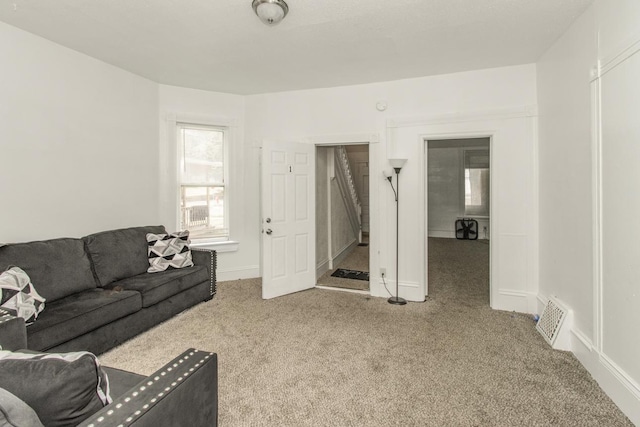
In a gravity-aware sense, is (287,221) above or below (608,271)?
above

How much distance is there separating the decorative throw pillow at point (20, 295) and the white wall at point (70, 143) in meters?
0.73

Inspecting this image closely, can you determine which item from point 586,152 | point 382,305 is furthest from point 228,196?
point 586,152

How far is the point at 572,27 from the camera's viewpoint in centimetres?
261

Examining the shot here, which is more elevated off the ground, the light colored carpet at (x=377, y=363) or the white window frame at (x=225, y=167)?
the white window frame at (x=225, y=167)

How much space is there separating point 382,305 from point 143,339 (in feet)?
8.03

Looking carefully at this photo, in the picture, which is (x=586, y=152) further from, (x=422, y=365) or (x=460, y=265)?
(x=460, y=265)

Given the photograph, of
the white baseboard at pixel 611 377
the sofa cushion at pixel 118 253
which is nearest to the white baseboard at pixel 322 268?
the sofa cushion at pixel 118 253

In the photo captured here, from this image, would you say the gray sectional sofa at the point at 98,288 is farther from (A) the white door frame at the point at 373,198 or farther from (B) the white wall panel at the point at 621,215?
(B) the white wall panel at the point at 621,215

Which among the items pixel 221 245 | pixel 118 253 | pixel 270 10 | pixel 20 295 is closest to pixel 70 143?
pixel 118 253

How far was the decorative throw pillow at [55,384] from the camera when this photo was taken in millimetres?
873

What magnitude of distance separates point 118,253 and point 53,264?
597 millimetres

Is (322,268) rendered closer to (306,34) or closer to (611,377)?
(306,34)

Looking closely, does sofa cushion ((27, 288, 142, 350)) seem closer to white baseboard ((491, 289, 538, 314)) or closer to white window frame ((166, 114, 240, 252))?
white window frame ((166, 114, 240, 252))

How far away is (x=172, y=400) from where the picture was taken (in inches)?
42.4
